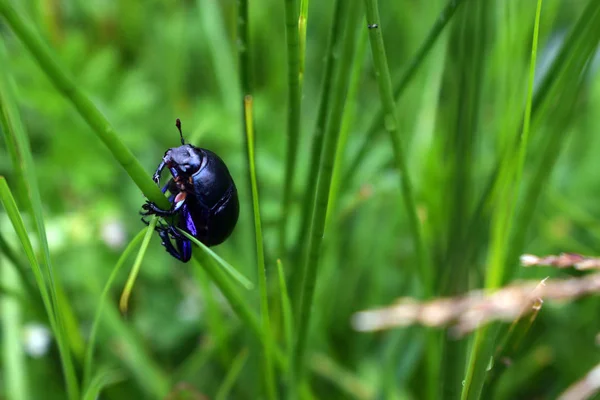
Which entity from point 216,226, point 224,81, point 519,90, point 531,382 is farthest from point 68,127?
point 531,382

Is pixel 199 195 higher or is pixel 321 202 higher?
pixel 199 195

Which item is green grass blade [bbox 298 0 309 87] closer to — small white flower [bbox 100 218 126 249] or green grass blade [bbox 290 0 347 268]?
green grass blade [bbox 290 0 347 268]

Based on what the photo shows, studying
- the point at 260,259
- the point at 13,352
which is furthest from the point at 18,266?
the point at 13,352

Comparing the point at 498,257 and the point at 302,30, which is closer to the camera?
the point at 302,30

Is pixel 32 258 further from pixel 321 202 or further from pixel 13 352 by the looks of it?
pixel 13 352

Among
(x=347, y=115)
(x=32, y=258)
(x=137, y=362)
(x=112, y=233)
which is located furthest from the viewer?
(x=112, y=233)

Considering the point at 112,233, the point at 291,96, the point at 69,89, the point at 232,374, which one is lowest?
the point at 232,374

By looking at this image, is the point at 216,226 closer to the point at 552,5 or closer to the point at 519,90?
the point at 519,90

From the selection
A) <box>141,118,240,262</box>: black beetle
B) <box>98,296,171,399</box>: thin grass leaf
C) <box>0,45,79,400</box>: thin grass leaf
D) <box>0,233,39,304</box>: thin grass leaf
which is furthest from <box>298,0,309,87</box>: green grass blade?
<box>98,296,171,399</box>: thin grass leaf
